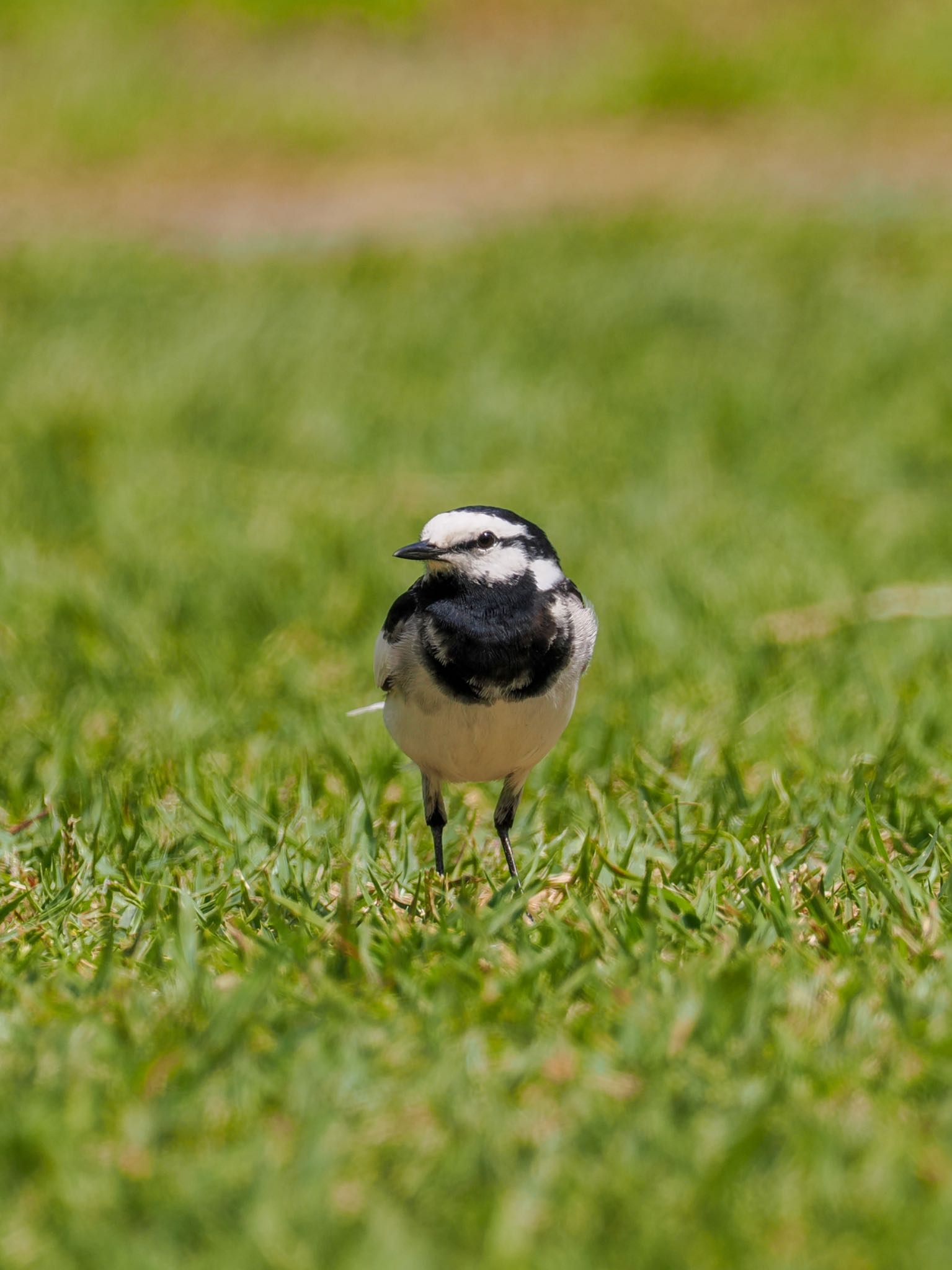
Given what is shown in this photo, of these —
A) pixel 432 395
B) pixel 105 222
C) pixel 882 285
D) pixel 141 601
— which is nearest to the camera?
pixel 141 601

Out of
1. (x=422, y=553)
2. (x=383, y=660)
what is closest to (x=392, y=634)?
(x=383, y=660)

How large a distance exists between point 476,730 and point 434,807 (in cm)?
45

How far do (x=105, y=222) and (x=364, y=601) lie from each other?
24.7 feet

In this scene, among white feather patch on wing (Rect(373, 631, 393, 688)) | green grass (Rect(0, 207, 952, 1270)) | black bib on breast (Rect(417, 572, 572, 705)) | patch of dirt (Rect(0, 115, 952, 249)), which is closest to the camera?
green grass (Rect(0, 207, 952, 1270))

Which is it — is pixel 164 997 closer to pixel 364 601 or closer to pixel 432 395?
pixel 364 601

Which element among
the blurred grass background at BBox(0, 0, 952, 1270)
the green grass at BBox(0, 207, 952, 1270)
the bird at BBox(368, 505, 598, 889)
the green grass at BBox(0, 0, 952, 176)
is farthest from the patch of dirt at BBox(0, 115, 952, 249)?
the bird at BBox(368, 505, 598, 889)

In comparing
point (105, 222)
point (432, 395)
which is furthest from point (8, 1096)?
point (105, 222)

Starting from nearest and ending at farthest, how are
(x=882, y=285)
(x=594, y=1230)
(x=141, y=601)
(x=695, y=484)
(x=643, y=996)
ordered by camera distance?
1. (x=594, y=1230)
2. (x=643, y=996)
3. (x=141, y=601)
4. (x=695, y=484)
5. (x=882, y=285)

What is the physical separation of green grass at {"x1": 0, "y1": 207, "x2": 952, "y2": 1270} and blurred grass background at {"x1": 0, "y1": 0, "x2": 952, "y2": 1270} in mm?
11

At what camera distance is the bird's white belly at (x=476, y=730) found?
2.95 metres

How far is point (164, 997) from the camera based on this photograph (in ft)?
8.28

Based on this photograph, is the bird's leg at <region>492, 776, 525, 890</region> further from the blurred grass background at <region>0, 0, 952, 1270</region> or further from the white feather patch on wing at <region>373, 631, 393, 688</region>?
the white feather patch on wing at <region>373, 631, 393, 688</region>

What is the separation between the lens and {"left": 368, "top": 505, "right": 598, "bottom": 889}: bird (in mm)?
2943

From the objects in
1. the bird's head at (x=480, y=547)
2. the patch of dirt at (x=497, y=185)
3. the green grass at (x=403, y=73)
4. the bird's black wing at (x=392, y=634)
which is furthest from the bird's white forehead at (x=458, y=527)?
the green grass at (x=403, y=73)
